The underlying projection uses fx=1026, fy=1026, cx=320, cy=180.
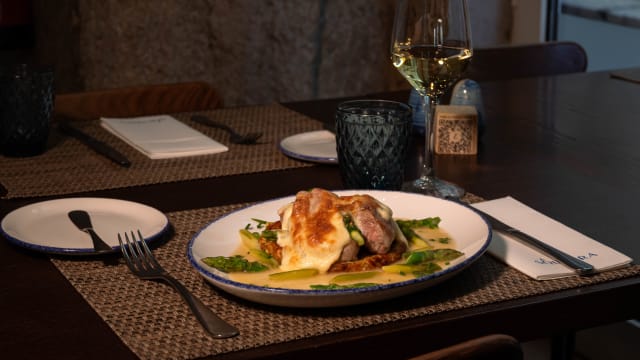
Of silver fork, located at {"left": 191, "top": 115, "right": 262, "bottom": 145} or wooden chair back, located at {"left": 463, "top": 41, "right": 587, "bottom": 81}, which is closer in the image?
silver fork, located at {"left": 191, "top": 115, "right": 262, "bottom": 145}

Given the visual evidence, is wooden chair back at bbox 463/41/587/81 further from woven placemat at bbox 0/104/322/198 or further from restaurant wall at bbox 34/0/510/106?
restaurant wall at bbox 34/0/510/106

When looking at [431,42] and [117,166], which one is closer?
[431,42]

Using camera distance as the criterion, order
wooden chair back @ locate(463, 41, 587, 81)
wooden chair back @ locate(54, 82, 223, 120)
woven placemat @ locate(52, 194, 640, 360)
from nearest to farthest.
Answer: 1. woven placemat @ locate(52, 194, 640, 360)
2. wooden chair back @ locate(54, 82, 223, 120)
3. wooden chair back @ locate(463, 41, 587, 81)

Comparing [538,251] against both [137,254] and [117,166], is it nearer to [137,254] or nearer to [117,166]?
[137,254]

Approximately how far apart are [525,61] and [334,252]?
5.15 ft

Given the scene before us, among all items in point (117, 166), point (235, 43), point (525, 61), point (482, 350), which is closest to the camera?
point (482, 350)

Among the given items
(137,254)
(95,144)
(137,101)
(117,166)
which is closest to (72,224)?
(137,254)

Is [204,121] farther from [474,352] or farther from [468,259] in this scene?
[474,352]

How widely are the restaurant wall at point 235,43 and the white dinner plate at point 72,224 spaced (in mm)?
1772

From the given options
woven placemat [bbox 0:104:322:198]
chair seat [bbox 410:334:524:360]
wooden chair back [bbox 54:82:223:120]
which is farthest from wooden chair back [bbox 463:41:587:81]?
chair seat [bbox 410:334:524:360]

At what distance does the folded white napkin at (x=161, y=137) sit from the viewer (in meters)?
1.55

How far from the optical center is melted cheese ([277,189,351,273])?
97 centimetres

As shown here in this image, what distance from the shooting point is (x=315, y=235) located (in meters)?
0.97

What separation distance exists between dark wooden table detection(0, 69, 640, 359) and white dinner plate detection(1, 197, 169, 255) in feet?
0.08
